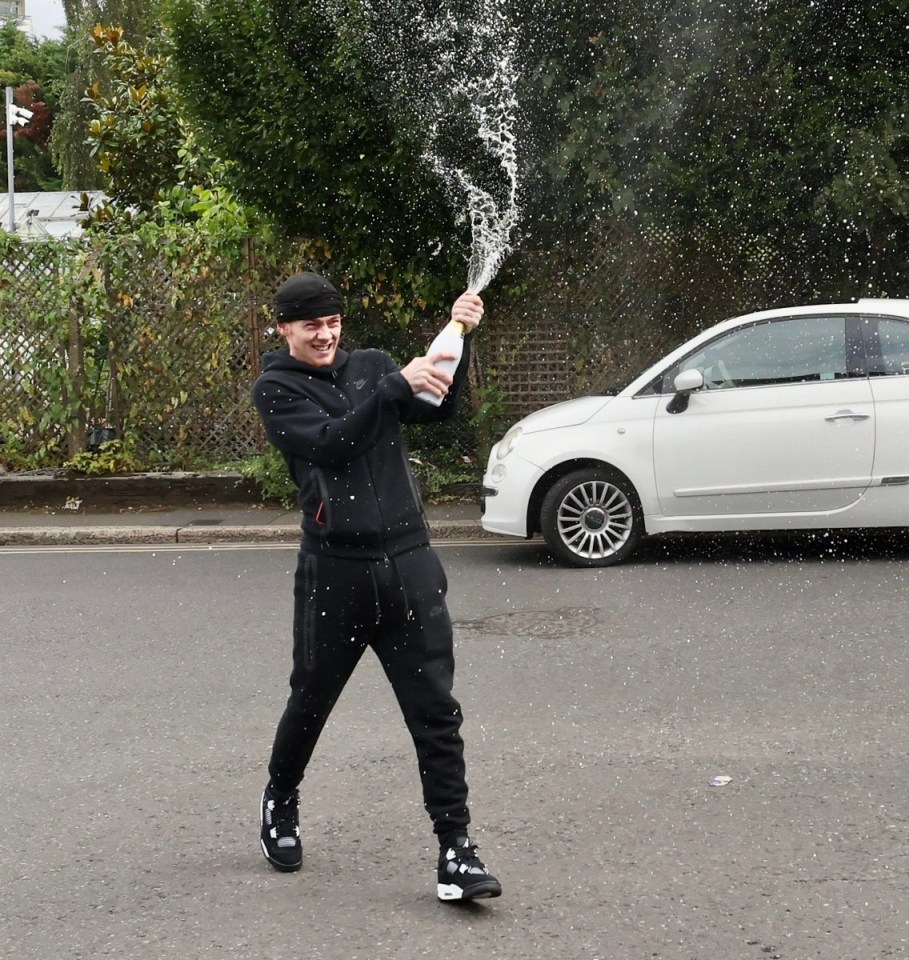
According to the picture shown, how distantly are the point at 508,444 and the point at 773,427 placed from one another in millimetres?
1768

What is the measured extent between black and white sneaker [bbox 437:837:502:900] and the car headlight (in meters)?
6.08

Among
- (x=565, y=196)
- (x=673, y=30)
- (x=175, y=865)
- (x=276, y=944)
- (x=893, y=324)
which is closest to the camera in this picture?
(x=276, y=944)

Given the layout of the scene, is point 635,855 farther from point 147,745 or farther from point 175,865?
point 147,745

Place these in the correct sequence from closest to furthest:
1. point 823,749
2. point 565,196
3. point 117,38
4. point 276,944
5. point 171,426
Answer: point 276,944
point 823,749
point 565,196
point 171,426
point 117,38

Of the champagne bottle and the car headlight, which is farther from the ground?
the champagne bottle

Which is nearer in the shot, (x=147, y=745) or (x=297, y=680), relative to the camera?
(x=297, y=680)

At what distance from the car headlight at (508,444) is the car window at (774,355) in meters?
1.05

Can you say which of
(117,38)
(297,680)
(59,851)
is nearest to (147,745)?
(59,851)

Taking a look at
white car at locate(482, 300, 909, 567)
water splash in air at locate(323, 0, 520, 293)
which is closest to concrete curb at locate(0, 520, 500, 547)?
white car at locate(482, 300, 909, 567)

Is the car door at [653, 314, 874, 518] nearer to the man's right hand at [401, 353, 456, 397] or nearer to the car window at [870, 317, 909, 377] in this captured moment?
the car window at [870, 317, 909, 377]

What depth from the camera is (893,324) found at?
32.8ft

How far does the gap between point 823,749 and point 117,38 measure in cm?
1457

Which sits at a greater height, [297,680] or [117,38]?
[117,38]

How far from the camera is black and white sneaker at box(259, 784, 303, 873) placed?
15.6 feet
